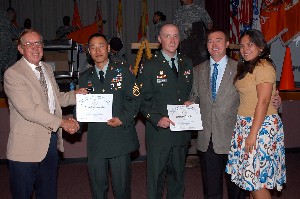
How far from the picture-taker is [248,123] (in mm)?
3027

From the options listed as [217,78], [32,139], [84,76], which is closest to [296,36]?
[217,78]

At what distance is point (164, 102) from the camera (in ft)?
10.8

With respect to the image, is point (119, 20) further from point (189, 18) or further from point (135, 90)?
point (135, 90)

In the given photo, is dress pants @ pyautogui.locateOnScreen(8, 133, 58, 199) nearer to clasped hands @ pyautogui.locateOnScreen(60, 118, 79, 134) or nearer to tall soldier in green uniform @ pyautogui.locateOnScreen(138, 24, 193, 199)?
clasped hands @ pyautogui.locateOnScreen(60, 118, 79, 134)

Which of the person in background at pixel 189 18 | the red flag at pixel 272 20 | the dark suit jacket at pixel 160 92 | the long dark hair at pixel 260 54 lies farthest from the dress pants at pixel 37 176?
the red flag at pixel 272 20

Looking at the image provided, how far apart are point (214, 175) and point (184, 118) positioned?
22.6 inches

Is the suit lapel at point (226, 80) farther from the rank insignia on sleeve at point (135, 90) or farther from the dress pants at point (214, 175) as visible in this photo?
the rank insignia on sleeve at point (135, 90)

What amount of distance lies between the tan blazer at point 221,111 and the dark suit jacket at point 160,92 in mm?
194

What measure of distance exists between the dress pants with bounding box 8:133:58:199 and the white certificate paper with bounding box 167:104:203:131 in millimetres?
952

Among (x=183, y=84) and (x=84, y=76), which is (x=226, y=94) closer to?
(x=183, y=84)

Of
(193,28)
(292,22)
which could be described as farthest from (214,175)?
(292,22)

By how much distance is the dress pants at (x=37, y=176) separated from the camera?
9.39 ft

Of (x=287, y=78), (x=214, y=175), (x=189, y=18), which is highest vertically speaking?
(x=189, y=18)

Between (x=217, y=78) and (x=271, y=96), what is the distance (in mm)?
484
